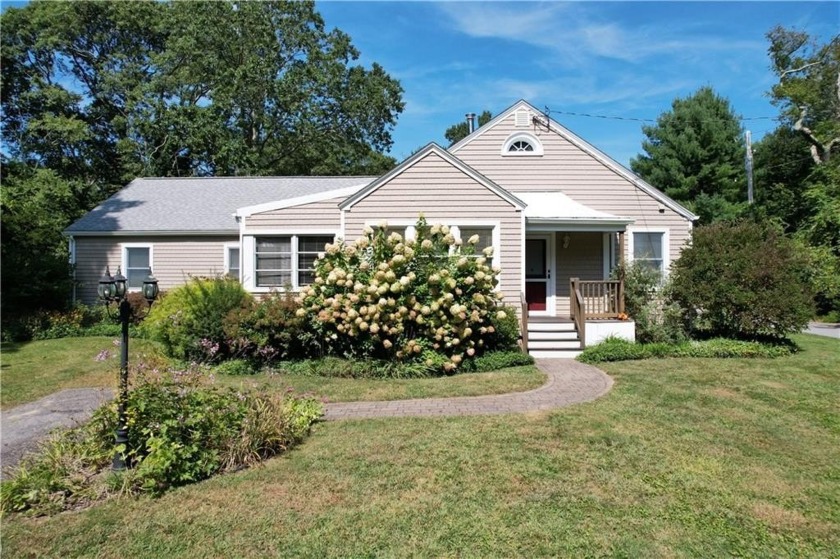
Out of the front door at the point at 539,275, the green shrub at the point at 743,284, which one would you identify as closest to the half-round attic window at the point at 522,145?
the front door at the point at 539,275

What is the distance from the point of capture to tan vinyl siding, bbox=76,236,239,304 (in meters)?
16.0

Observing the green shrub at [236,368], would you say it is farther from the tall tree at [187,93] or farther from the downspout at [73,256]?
the tall tree at [187,93]

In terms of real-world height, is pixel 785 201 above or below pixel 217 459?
above

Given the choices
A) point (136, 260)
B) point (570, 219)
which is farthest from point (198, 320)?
point (570, 219)

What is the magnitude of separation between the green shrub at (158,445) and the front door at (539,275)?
9.14 m

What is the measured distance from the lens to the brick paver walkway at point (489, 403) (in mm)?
6512

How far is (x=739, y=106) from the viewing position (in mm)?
29844

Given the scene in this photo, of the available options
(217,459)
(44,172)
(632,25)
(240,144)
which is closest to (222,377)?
(217,459)

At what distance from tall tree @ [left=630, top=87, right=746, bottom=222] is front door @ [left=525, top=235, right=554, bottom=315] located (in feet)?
62.4

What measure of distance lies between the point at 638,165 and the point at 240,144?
25.6 metres

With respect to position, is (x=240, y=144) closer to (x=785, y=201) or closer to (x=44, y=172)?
(x=44, y=172)

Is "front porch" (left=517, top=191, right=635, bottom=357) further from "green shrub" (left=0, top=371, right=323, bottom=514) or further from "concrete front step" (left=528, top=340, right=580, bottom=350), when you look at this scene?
"green shrub" (left=0, top=371, right=323, bottom=514)

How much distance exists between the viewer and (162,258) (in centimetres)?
1617

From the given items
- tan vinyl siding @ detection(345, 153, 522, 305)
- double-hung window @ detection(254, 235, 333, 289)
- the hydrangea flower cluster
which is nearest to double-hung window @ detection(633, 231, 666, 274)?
tan vinyl siding @ detection(345, 153, 522, 305)
